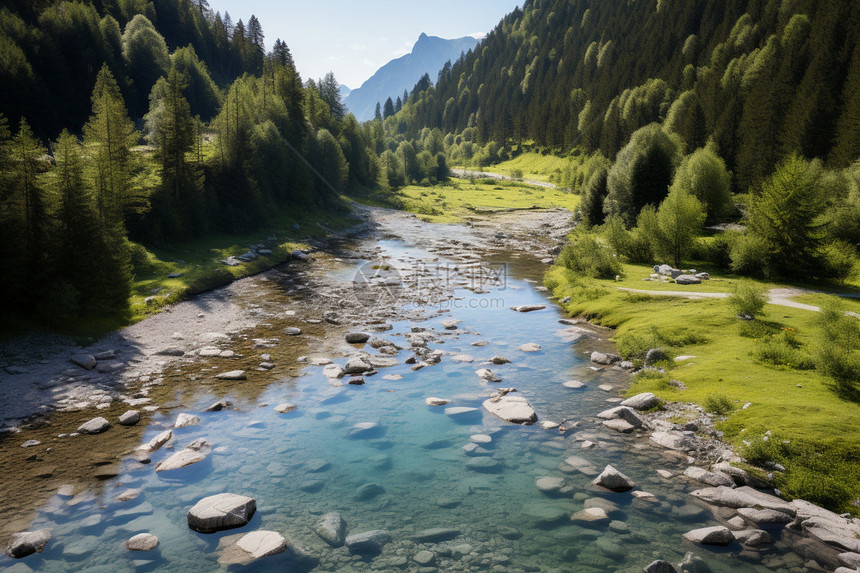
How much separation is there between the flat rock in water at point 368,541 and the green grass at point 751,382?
11255mm

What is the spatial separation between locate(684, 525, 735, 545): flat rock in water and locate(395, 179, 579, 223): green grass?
7713 cm

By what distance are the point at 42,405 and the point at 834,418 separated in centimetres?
2856

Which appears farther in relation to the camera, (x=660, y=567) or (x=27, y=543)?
(x=27, y=543)

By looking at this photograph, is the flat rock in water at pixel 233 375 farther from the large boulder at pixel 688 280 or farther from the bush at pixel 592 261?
the large boulder at pixel 688 280

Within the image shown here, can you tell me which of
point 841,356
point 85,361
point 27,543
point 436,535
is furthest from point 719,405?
point 85,361

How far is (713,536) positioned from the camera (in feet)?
35.5

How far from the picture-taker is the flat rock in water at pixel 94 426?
53.3 ft

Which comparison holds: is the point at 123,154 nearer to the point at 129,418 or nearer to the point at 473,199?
the point at 129,418

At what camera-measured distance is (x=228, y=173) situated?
57469 mm

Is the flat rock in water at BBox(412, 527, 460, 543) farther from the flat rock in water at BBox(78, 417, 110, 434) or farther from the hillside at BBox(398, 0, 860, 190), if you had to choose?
the hillside at BBox(398, 0, 860, 190)

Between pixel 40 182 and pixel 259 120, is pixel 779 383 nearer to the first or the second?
pixel 40 182

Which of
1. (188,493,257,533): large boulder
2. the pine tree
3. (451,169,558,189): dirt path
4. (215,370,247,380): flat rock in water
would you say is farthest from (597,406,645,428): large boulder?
(451,169,558,189): dirt path

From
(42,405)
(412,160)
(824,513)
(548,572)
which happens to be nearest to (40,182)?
(42,405)

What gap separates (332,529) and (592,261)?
33252 mm
